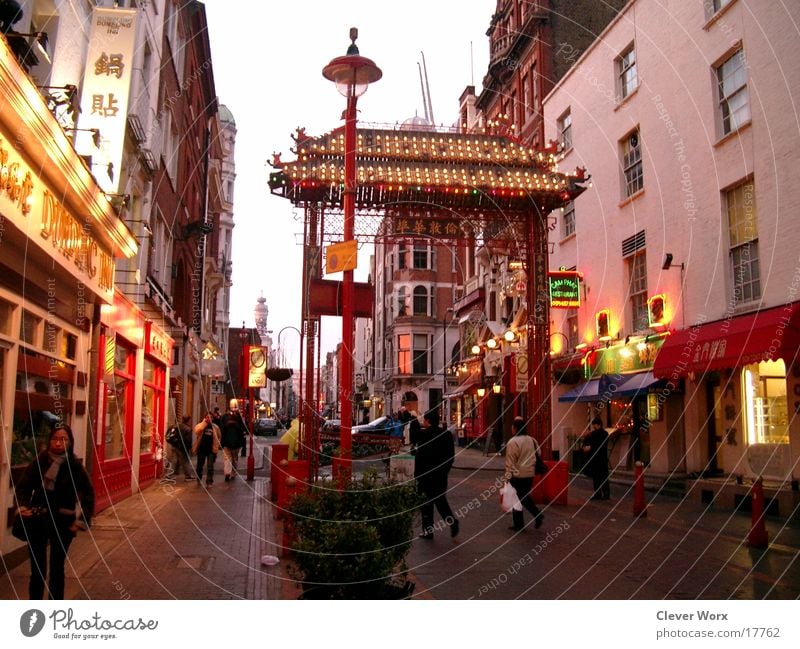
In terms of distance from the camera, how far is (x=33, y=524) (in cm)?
640

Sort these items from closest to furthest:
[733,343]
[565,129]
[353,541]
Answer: [353,541], [733,343], [565,129]

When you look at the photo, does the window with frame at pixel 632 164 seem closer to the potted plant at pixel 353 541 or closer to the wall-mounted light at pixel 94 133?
the wall-mounted light at pixel 94 133

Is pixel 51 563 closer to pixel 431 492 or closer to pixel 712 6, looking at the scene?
pixel 431 492

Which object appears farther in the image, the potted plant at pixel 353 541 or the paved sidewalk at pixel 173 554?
the paved sidewalk at pixel 173 554

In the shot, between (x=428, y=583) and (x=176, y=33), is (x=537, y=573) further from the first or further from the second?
(x=176, y=33)

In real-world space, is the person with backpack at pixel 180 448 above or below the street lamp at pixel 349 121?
below

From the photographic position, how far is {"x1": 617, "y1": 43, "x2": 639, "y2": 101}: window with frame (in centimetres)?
2122

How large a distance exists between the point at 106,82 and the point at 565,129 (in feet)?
57.7

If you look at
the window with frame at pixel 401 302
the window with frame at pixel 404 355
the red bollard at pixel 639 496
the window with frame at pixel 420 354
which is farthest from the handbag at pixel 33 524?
the window with frame at pixel 401 302

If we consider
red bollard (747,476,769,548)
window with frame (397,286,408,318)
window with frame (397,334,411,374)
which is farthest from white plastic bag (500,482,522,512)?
window with frame (397,286,408,318)

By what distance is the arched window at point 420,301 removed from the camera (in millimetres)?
62247

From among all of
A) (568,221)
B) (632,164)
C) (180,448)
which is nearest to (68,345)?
(180,448)

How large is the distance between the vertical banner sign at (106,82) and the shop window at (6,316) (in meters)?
4.11

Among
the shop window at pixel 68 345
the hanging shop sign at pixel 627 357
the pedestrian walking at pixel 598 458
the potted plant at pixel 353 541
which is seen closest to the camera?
the potted plant at pixel 353 541
